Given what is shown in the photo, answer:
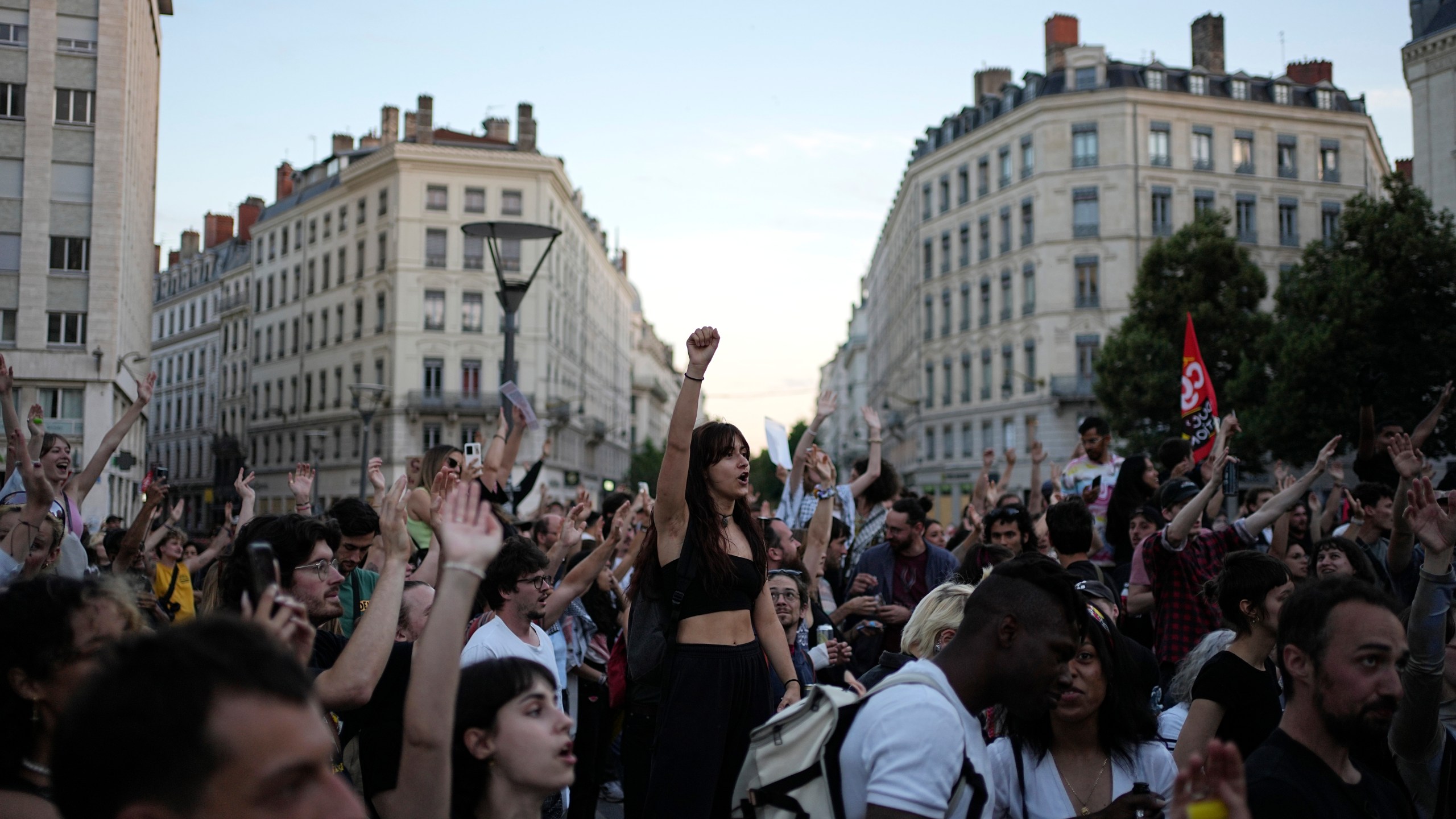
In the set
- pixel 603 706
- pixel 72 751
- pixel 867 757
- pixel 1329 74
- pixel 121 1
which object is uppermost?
pixel 1329 74

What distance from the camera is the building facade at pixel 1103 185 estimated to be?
5125 cm

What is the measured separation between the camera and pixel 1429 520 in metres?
4.16

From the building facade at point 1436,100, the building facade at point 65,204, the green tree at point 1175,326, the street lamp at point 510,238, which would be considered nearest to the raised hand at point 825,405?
the street lamp at point 510,238

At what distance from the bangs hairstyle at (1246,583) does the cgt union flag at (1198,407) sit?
630cm

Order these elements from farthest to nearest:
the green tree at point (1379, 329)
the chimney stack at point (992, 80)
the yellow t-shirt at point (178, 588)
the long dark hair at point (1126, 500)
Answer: the chimney stack at point (992, 80)
the green tree at point (1379, 329)
the yellow t-shirt at point (178, 588)
the long dark hair at point (1126, 500)

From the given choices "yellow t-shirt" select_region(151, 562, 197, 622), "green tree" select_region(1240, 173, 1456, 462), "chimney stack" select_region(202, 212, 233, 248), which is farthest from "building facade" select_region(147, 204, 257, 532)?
"yellow t-shirt" select_region(151, 562, 197, 622)

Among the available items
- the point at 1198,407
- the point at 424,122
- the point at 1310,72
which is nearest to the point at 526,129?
the point at 424,122

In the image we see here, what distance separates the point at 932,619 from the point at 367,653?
2.09 meters

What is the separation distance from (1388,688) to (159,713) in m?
2.90

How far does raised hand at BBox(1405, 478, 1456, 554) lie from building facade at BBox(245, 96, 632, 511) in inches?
2009

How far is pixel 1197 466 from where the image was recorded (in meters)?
11.1

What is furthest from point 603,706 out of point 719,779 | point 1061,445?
point 1061,445

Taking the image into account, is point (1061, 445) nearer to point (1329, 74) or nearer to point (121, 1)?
point (1329, 74)

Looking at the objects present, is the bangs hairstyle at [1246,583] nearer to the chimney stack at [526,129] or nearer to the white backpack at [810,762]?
the white backpack at [810,762]
